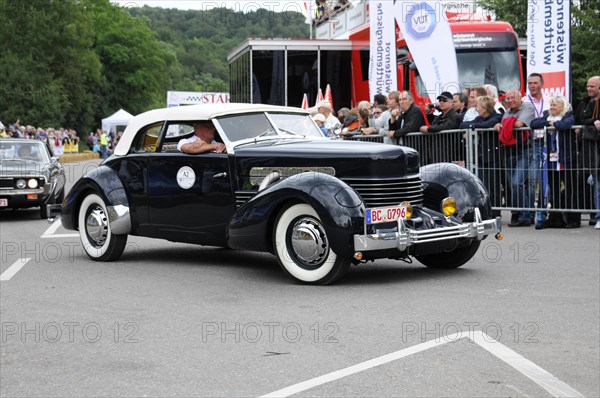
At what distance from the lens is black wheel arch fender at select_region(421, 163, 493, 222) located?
32.5 feet

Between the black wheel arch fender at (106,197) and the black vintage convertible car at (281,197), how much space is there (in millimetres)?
11

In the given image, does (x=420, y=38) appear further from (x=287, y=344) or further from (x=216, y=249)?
(x=287, y=344)

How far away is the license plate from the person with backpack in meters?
5.68

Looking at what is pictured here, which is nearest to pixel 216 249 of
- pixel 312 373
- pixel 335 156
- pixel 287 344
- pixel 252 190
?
pixel 252 190

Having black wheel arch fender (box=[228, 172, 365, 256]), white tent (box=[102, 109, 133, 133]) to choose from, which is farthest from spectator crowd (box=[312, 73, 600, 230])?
white tent (box=[102, 109, 133, 133])

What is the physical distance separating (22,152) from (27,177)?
1.45 metres

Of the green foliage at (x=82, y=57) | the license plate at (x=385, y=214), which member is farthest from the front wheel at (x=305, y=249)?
the green foliage at (x=82, y=57)

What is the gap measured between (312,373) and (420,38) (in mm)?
14141

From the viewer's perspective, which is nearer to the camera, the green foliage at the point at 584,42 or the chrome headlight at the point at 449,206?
the chrome headlight at the point at 449,206

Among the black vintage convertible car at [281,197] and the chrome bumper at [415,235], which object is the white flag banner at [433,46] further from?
the chrome bumper at [415,235]

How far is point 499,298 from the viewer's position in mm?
8305

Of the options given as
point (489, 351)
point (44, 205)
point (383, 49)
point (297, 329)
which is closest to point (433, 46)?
point (383, 49)

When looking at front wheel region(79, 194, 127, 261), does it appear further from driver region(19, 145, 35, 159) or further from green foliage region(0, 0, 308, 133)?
green foliage region(0, 0, 308, 133)

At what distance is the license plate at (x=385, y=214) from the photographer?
8898 millimetres
